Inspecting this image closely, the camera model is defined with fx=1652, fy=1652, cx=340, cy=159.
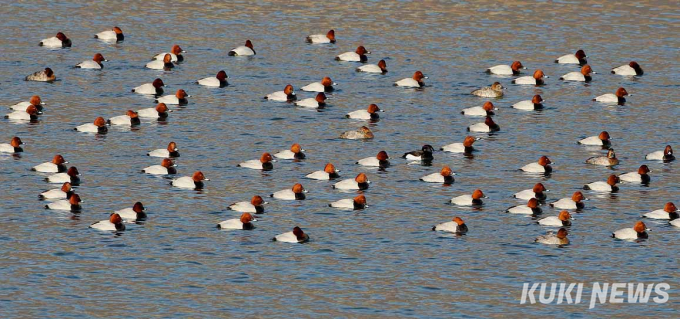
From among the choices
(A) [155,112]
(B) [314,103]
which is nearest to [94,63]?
(A) [155,112]

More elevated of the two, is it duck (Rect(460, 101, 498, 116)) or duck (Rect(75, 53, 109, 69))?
duck (Rect(460, 101, 498, 116))

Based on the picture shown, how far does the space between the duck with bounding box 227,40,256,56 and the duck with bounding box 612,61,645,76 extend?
17.9 metres

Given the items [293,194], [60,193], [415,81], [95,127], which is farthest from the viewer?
[415,81]

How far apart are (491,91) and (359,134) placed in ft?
34.6

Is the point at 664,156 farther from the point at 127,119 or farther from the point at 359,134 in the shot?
the point at 127,119

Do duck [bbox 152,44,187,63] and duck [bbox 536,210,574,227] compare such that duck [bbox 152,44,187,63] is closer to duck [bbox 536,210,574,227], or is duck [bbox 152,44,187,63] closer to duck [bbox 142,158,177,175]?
duck [bbox 142,158,177,175]

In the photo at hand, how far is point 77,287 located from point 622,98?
34860mm

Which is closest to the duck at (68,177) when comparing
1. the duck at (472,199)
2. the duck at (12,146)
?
the duck at (12,146)

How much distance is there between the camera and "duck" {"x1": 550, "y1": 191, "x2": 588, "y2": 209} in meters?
55.2

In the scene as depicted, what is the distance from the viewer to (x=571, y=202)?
Result: 55.3 m

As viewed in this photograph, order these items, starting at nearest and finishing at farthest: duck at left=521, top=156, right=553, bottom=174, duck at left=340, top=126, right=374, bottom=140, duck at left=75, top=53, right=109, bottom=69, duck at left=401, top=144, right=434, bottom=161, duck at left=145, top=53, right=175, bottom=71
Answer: duck at left=521, top=156, right=553, bottom=174
duck at left=401, top=144, right=434, bottom=161
duck at left=340, top=126, right=374, bottom=140
duck at left=75, top=53, right=109, bottom=69
duck at left=145, top=53, right=175, bottom=71

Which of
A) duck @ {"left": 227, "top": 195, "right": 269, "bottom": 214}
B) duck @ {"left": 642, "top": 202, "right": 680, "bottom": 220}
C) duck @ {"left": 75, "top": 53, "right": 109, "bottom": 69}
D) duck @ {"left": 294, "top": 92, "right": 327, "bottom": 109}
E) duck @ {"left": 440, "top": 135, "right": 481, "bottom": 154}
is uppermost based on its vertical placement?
duck @ {"left": 642, "top": 202, "right": 680, "bottom": 220}

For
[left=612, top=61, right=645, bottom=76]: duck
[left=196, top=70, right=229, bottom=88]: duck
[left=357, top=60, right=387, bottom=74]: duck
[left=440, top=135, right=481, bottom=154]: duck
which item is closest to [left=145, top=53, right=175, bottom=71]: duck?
[left=196, top=70, right=229, bottom=88]: duck

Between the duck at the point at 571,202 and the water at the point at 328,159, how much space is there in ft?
1.84
